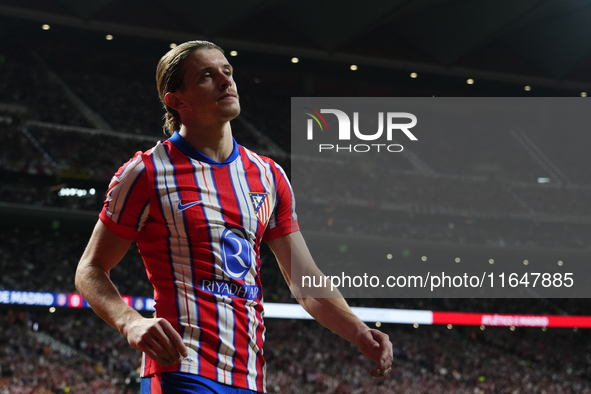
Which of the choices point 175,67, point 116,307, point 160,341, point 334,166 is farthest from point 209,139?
point 334,166

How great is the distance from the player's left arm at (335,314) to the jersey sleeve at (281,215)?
0.02 meters

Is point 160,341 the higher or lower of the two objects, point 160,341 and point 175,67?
the lower

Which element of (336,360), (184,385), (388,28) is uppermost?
(388,28)

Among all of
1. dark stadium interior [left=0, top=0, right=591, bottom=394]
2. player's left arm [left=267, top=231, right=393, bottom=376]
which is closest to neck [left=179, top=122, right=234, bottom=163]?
player's left arm [left=267, top=231, right=393, bottom=376]

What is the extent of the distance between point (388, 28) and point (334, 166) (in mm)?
5242

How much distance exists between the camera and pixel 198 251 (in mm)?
1791

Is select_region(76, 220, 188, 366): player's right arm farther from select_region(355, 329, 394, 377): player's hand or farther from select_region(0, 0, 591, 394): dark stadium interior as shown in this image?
select_region(0, 0, 591, 394): dark stadium interior

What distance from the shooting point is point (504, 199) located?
2391 centimetres

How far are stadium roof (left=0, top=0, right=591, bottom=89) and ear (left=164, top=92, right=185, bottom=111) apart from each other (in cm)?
1737

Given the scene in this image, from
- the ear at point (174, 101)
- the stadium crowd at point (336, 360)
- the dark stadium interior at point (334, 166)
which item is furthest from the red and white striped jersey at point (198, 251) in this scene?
the dark stadium interior at point (334, 166)

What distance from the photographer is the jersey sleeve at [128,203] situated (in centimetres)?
182

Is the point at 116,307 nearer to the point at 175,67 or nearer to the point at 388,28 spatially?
the point at 175,67

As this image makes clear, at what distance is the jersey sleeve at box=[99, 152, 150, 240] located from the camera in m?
1.82

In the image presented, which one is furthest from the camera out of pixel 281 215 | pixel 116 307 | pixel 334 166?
pixel 334 166
